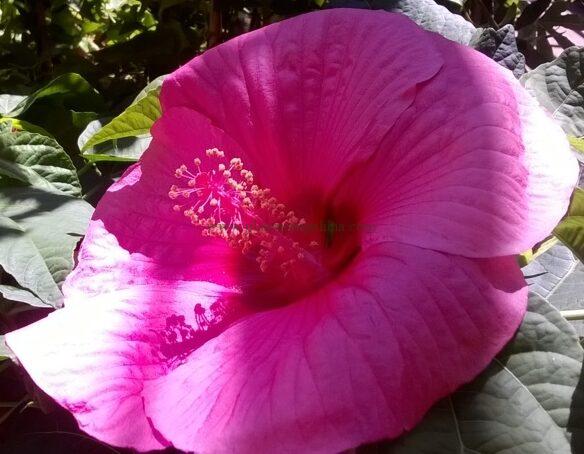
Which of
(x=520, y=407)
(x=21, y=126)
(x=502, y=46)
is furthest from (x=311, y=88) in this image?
(x=21, y=126)

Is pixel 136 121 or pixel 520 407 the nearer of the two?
pixel 520 407

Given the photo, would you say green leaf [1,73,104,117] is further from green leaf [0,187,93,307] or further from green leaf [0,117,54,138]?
green leaf [0,187,93,307]

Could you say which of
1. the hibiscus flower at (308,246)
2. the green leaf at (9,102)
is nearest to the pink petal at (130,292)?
the hibiscus flower at (308,246)

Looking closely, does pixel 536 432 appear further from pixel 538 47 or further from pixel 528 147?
pixel 538 47

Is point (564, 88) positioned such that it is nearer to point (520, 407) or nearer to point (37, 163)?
point (520, 407)

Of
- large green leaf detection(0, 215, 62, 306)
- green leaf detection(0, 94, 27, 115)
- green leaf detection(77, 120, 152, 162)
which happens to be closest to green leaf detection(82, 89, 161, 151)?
green leaf detection(77, 120, 152, 162)

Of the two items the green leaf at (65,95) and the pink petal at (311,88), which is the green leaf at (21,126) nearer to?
the green leaf at (65,95)
